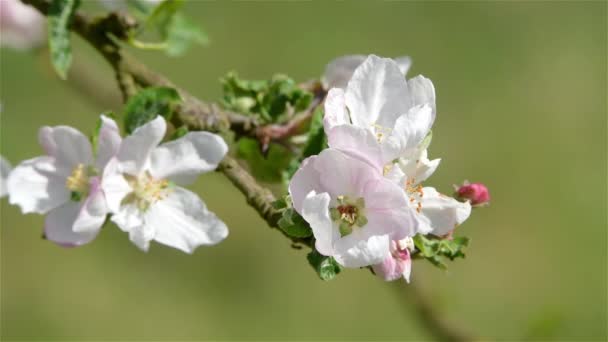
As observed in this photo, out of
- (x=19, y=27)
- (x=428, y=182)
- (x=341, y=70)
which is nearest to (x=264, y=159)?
(x=341, y=70)

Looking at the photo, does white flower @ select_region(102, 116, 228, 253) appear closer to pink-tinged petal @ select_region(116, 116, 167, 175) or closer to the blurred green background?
pink-tinged petal @ select_region(116, 116, 167, 175)

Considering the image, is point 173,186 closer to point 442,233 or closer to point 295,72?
point 442,233

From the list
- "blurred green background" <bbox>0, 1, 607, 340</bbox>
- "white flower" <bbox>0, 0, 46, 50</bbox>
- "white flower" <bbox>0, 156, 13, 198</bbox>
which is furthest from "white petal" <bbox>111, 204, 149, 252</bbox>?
"blurred green background" <bbox>0, 1, 607, 340</bbox>

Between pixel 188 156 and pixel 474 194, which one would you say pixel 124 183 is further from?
pixel 474 194

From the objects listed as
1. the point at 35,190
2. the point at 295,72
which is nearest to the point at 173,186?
the point at 35,190

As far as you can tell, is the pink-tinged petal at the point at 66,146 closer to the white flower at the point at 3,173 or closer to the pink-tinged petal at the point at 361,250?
the white flower at the point at 3,173

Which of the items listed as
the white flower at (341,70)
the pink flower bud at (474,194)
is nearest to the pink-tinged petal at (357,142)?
the pink flower bud at (474,194)
